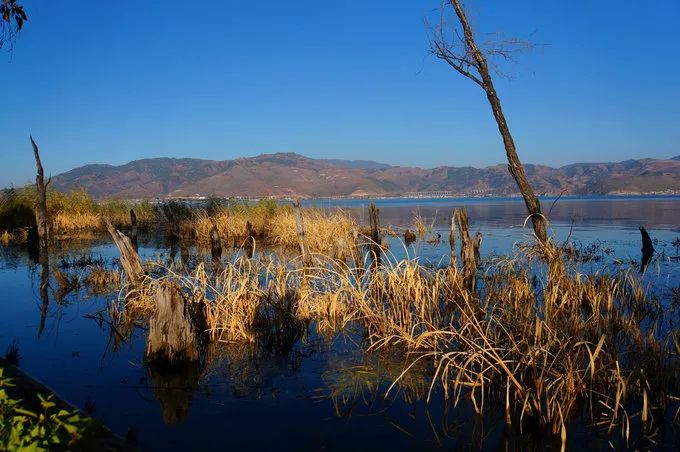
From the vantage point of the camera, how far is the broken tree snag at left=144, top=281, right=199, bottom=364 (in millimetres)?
6801

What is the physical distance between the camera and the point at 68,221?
31062 mm

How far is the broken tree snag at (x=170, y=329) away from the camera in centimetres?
680

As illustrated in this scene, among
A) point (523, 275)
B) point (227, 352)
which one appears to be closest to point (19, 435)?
point (227, 352)

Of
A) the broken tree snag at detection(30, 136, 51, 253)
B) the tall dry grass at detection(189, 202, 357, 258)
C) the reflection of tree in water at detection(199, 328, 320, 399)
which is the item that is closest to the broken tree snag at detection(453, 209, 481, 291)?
the reflection of tree in water at detection(199, 328, 320, 399)

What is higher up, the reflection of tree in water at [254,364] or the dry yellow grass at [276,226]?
the dry yellow grass at [276,226]

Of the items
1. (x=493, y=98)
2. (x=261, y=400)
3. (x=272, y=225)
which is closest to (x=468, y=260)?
(x=493, y=98)

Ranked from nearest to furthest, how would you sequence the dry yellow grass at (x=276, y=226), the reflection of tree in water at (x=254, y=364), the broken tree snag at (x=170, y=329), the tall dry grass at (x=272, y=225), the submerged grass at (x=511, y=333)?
the submerged grass at (x=511, y=333)
the reflection of tree in water at (x=254, y=364)
the broken tree snag at (x=170, y=329)
the dry yellow grass at (x=276, y=226)
the tall dry grass at (x=272, y=225)

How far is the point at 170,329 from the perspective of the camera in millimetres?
6887

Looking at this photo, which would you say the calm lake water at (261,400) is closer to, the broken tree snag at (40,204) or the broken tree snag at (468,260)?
the broken tree snag at (468,260)

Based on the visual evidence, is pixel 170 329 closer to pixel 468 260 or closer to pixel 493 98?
pixel 468 260

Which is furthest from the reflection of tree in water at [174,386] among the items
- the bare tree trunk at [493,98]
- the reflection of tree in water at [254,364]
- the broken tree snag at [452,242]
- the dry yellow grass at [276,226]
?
the dry yellow grass at [276,226]

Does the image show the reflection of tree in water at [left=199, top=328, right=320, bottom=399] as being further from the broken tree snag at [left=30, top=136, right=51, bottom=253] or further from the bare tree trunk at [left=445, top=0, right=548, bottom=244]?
the broken tree snag at [left=30, top=136, right=51, bottom=253]

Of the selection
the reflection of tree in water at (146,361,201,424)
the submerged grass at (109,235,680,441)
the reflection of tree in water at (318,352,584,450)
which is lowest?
the reflection of tree in water at (318,352,584,450)

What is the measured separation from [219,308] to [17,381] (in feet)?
11.8
